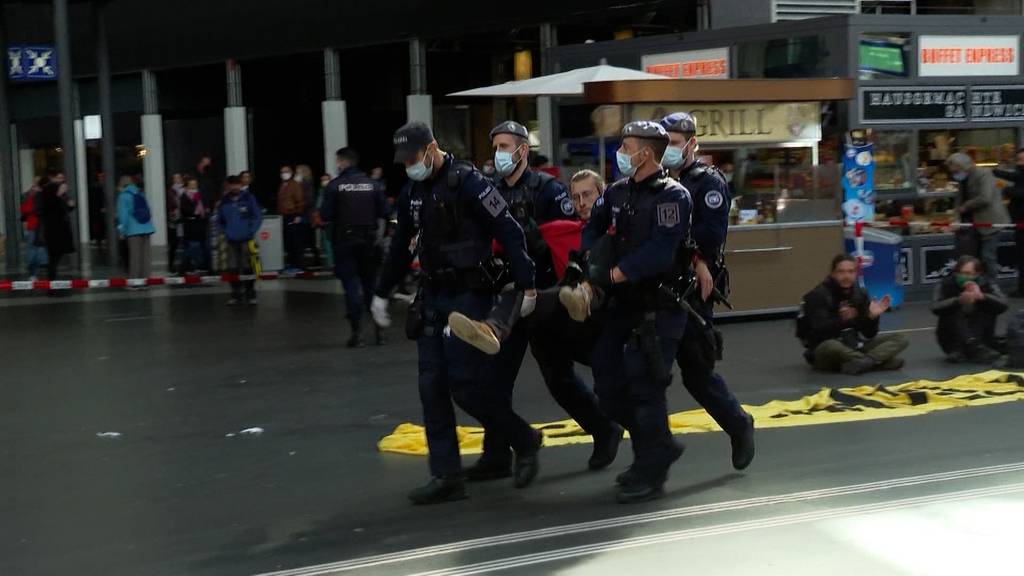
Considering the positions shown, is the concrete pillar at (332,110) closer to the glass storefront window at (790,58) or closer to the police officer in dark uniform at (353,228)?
the glass storefront window at (790,58)

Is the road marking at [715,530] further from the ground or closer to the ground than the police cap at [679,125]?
closer to the ground

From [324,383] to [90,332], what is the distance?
193 inches

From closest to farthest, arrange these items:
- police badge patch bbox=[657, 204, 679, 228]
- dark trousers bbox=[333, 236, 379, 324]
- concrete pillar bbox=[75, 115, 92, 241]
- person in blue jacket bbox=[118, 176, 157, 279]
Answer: police badge patch bbox=[657, 204, 679, 228] < dark trousers bbox=[333, 236, 379, 324] < person in blue jacket bbox=[118, 176, 157, 279] < concrete pillar bbox=[75, 115, 92, 241]

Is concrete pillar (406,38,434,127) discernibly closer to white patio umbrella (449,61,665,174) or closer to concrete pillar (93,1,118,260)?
concrete pillar (93,1,118,260)

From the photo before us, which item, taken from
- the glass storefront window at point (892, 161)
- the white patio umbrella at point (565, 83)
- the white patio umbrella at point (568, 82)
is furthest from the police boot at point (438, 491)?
the glass storefront window at point (892, 161)

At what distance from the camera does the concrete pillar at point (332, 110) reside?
2688 centimetres

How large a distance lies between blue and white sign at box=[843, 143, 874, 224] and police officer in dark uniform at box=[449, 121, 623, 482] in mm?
8551

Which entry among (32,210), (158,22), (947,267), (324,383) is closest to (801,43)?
(947,267)

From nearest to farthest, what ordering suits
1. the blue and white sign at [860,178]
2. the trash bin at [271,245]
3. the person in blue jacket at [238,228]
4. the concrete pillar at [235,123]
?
the blue and white sign at [860,178] → the person in blue jacket at [238,228] → the trash bin at [271,245] → the concrete pillar at [235,123]

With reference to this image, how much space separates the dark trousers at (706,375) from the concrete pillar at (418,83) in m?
19.2

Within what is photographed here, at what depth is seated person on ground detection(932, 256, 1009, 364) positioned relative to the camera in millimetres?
11219

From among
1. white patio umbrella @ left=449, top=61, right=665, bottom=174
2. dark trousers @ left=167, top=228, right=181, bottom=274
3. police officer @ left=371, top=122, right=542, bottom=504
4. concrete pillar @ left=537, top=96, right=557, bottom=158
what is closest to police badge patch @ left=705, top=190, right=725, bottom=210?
police officer @ left=371, top=122, right=542, bottom=504

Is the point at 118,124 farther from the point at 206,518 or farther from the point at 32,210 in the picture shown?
the point at 206,518

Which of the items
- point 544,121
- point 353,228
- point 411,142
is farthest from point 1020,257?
point 411,142
